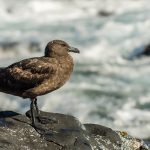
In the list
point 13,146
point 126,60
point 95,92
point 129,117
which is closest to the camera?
point 13,146

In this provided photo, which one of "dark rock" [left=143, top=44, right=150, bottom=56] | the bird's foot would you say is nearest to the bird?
the bird's foot

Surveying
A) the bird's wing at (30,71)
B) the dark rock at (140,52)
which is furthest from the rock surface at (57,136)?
the dark rock at (140,52)

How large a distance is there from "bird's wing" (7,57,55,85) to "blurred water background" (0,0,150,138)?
8567mm

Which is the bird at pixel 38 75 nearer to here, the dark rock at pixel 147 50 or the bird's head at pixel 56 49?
the bird's head at pixel 56 49

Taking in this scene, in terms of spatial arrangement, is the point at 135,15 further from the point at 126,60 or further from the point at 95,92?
the point at 95,92

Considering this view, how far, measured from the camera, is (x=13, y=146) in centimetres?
857

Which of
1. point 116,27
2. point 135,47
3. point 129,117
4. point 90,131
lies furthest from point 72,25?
point 90,131

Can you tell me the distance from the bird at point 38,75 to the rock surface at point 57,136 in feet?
0.86

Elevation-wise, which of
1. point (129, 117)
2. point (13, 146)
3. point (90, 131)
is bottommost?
point (13, 146)

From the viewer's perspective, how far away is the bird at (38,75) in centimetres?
941

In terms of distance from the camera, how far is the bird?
370 inches

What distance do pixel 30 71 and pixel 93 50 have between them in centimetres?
1724

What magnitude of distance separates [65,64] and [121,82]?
43.5 ft

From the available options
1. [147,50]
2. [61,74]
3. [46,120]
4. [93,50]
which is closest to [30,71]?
[61,74]
